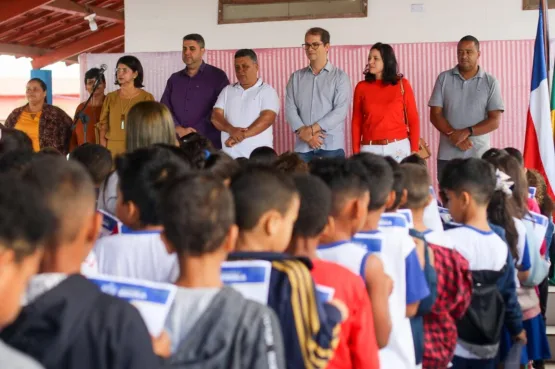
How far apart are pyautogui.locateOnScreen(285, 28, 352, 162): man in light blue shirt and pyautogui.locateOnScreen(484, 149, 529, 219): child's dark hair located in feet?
7.51

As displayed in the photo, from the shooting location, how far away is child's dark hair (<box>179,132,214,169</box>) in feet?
11.3

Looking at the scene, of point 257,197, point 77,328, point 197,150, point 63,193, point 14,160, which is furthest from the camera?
point 197,150

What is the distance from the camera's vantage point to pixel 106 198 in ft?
11.0

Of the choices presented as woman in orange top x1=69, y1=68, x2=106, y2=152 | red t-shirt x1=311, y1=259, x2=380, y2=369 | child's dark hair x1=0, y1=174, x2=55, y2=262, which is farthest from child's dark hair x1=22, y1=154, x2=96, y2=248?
woman in orange top x1=69, y1=68, x2=106, y2=152

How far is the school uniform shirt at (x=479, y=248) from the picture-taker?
3.20 m

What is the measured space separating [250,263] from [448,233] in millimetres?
1438

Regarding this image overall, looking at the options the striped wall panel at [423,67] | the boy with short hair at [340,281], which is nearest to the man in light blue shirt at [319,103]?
the striped wall panel at [423,67]

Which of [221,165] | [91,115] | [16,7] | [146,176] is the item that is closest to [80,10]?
[16,7]

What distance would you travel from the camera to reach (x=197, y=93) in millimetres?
6848

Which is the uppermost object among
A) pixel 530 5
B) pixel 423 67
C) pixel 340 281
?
pixel 530 5

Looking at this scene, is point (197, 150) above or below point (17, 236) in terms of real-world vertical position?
above

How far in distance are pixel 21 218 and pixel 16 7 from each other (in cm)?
1273

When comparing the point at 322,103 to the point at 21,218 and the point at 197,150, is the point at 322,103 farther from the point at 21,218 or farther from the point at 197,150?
the point at 21,218

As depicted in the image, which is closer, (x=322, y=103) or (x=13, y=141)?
(x=13, y=141)
